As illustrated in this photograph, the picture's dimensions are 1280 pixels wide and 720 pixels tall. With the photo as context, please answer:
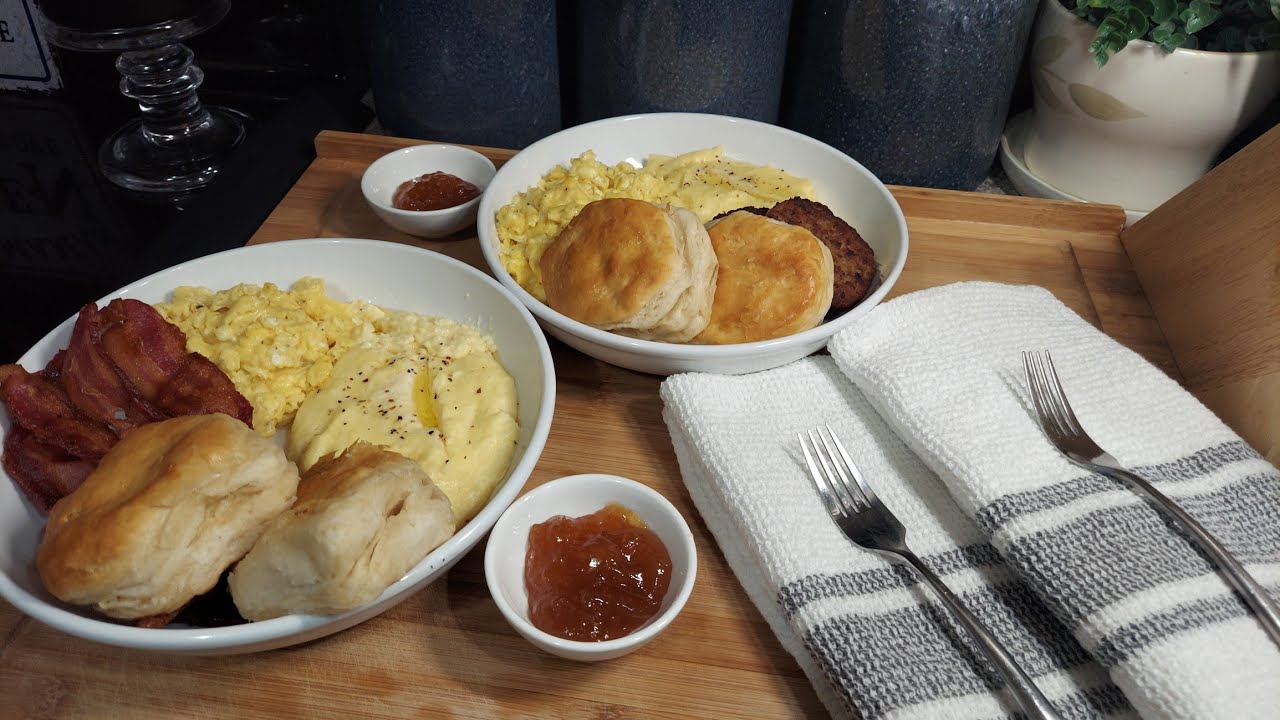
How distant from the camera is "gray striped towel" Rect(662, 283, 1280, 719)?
5.00 feet

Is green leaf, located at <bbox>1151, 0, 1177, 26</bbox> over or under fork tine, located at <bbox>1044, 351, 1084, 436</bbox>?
over

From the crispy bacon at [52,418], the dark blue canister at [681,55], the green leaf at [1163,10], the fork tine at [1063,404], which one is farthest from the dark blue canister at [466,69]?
the fork tine at [1063,404]

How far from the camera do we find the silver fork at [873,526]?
1.48m

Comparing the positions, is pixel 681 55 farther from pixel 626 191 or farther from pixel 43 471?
pixel 43 471

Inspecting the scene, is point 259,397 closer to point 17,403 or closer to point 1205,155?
point 17,403

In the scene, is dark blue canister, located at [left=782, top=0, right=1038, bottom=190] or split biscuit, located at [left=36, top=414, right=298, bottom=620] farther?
dark blue canister, located at [left=782, top=0, right=1038, bottom=190]

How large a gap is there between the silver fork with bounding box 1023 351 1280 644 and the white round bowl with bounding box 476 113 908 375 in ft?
1.58

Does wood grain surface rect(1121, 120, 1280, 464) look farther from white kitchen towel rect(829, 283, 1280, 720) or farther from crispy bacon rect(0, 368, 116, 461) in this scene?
crispy bacon rect(0, 368, 116, 461)

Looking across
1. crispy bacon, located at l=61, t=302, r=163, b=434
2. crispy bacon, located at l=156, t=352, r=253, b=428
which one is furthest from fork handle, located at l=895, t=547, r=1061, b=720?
crispy bacon, located at l=61, t=302, r=163, b=434

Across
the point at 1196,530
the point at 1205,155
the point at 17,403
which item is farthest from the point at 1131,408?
the point at 17,403

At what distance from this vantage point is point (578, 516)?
187 centimetres

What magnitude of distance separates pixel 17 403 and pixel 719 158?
222 cm

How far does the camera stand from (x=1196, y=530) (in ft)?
5.43

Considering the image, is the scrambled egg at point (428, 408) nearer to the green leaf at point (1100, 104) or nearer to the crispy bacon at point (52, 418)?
the crispy bacon at point (52, 418)
